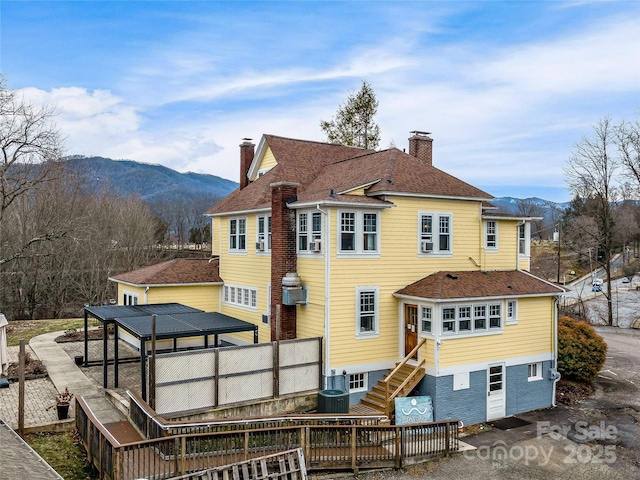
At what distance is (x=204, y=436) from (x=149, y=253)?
4530cm

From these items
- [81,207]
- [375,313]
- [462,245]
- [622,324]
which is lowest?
[622,324]

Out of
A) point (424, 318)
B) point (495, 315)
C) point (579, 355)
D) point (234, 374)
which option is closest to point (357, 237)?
point (424, 318)

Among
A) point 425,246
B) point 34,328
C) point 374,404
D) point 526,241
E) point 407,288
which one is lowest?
point 374,404

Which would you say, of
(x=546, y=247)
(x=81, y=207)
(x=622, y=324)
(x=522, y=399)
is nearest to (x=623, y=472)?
(x=522, y=399)

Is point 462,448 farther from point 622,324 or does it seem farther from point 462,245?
point 622,324

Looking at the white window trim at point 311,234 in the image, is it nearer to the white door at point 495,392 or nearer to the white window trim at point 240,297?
the white window trim at point 240,297

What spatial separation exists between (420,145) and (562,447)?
522 inches

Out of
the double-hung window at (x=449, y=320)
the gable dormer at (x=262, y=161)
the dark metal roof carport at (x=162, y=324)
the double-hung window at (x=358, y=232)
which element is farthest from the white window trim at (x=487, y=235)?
the dark metal roof carport at (x=162, y=324)

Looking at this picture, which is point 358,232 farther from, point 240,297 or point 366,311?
point 240,297

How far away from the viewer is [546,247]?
8788cm

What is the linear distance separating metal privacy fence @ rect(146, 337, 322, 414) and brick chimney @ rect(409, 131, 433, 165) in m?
10.5

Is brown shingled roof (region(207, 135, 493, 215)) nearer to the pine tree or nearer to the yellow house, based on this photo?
the yellow house

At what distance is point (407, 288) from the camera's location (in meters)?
17.7

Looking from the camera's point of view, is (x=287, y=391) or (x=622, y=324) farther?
(x=622, y=324)
